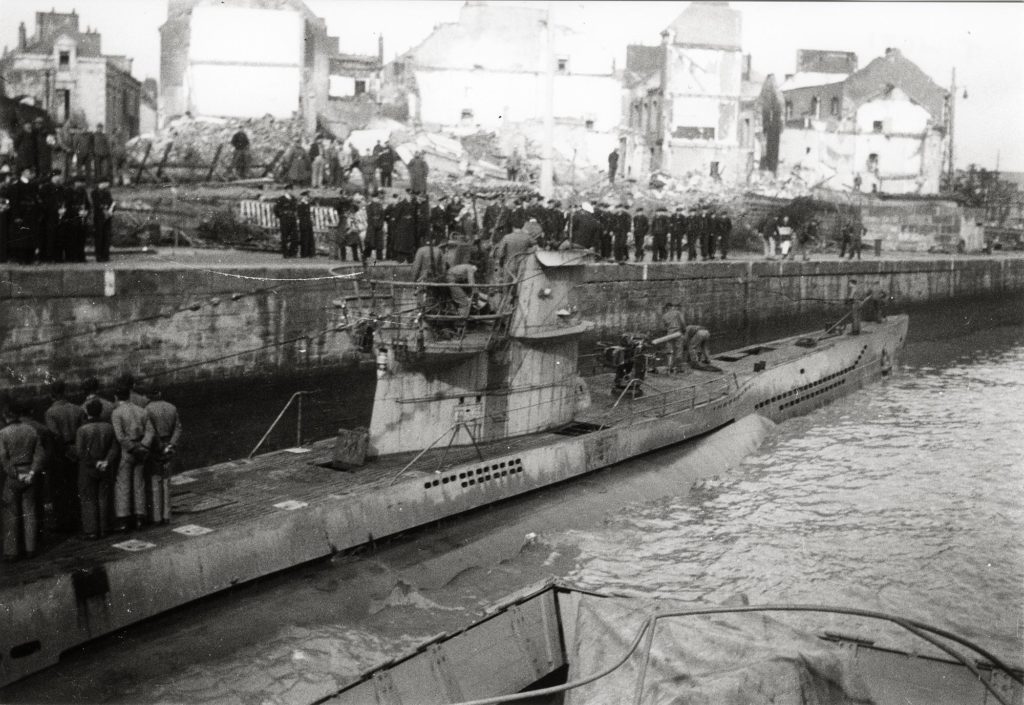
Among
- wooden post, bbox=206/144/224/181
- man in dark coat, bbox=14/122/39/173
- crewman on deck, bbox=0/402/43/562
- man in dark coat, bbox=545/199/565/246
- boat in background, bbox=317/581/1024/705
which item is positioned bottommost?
boat in background, bbox=317/581/1024/705

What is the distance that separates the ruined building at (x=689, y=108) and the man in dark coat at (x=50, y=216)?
1187 inches

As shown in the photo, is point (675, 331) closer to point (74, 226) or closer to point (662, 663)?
point (74, 226)

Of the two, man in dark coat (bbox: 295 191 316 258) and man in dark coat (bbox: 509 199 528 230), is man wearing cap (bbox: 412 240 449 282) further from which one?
man in dark coat (bbox: 509 199 528 230)

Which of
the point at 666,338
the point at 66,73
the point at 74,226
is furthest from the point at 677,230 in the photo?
the point at 66,73

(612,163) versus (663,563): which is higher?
(612,163)

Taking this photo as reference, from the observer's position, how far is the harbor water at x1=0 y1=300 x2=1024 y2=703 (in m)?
9.90

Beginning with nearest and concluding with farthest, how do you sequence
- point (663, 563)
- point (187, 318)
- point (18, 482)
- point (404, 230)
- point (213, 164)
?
point (18, 482), point (663, 563), point (187, 318), point (404, 230), point (213, 164)

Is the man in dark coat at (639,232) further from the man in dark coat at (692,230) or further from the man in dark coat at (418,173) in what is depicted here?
the man in dark coat at (418,173)

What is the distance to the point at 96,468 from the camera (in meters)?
10.5

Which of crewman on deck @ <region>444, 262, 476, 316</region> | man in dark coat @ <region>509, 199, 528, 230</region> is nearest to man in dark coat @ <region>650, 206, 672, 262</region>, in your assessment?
man in dark coat @ <region>509, 199, 528, 230</region>

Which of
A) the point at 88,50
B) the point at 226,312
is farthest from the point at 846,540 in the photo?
the point at 88,50

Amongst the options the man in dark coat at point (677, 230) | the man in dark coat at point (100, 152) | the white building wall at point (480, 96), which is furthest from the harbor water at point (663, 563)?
the white building wall at point (480, 96)

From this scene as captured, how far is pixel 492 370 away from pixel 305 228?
385 inches

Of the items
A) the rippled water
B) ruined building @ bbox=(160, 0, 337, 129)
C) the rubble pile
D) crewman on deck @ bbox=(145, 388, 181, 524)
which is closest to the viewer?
crewman on deck @ bbox=(145, 388, 181, 524)
